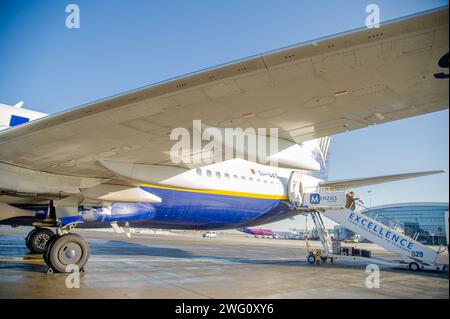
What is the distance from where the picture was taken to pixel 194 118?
5.50 metres

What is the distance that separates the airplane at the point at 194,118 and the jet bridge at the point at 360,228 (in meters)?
6.15

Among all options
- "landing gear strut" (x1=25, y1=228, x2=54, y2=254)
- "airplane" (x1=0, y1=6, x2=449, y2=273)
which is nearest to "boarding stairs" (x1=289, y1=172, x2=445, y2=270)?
"airplane" (x1=0, y1=6, x2=449, y2=273)

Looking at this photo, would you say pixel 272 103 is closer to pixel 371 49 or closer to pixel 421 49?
pixel 371 49

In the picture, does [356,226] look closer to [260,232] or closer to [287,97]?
[287,97]

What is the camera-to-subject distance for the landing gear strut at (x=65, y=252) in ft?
27.3

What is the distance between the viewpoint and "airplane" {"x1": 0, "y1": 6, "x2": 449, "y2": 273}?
12.6 feet

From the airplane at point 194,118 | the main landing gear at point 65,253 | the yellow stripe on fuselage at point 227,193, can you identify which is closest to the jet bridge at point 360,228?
the yellow stripe on fuselage at point 227,193

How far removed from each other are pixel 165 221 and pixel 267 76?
A: 860 centimetres

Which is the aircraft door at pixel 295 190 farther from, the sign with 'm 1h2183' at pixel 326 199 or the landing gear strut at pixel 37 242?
the landing gear strut at pixel 37 242

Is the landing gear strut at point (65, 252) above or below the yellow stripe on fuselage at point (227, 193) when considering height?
below

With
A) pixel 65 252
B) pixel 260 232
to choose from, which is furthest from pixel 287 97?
pixel 260 232

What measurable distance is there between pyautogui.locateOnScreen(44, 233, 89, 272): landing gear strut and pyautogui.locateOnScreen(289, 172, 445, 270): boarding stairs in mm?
9691

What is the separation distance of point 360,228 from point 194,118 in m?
11.2

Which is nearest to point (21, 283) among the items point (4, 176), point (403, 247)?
point (4, 176)
